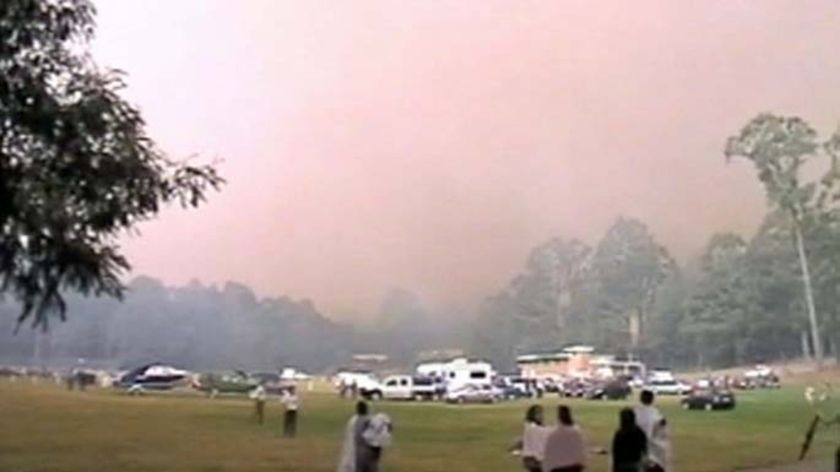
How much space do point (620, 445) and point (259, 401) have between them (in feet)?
52.8

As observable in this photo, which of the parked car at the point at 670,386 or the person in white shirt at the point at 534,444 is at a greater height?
the parked car at the point at 670,386

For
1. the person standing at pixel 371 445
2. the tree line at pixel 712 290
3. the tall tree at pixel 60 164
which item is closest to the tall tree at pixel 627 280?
the tree line at pixel 712 290

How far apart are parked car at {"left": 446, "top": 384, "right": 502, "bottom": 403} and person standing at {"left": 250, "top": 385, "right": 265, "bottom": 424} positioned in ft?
18.6

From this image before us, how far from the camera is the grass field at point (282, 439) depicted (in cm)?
2181

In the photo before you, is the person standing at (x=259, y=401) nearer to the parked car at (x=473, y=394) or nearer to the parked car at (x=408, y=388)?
the parked car at (x=408, y=388)

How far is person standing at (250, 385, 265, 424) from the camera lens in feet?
87.7

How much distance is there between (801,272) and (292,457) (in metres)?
17.4

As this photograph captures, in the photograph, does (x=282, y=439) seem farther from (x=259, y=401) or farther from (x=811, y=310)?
(x=811, y=310)

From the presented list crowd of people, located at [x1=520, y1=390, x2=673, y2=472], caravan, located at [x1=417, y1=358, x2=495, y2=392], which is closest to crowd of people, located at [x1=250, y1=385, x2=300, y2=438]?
caravan, located at [x1=417, y1=358, x2=495, y2=392]

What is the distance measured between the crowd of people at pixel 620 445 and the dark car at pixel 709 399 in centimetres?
1727

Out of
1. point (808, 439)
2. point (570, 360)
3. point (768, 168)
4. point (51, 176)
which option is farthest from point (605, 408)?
point (51, 176)

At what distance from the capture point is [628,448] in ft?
40.9

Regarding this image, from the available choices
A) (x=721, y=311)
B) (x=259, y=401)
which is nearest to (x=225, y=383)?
(x=259, y=401)

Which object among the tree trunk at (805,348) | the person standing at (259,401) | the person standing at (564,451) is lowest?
the person standing at (564,451)
